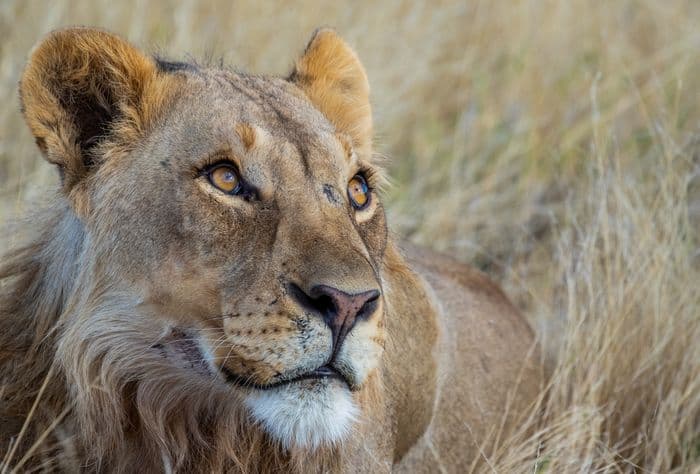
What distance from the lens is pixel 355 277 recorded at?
2926 mm

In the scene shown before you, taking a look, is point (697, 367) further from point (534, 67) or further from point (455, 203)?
point (534, 67)

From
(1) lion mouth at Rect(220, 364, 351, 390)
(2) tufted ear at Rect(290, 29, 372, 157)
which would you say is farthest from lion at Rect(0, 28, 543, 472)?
(2) tufted ear at Rect(290, 29, 372, 157)

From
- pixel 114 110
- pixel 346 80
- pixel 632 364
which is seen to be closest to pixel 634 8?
pixel 632 364

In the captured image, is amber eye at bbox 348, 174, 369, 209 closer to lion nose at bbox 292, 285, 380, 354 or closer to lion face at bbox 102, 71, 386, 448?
lion face at bbox 102, 71, 386, 448

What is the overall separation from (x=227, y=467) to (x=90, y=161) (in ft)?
3.21

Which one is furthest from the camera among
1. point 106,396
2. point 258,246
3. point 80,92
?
point 80,92

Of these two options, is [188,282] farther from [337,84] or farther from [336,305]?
[337,84]

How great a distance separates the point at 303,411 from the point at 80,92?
122 cm

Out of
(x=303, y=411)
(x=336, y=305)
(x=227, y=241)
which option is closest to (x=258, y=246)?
(x=227, y=241)

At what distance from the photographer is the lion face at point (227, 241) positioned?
292 centimetres

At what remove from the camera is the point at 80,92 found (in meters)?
3.44

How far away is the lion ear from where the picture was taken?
328 centimetres

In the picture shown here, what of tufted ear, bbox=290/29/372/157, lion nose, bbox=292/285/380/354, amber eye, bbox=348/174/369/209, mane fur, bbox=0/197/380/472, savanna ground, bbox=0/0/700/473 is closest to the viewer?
lion nose, bbox=292/285/380/354

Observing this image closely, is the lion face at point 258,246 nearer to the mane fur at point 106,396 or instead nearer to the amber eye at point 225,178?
the amber eye at point 225,178
